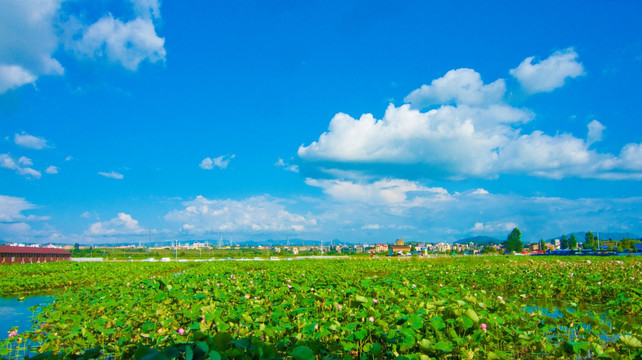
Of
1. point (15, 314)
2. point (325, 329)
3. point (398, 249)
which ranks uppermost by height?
point (325, 329)

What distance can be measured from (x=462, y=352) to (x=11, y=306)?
41.6 feet

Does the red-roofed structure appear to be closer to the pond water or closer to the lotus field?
the pond water

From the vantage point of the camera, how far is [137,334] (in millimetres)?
5141

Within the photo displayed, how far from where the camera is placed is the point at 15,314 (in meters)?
9.09

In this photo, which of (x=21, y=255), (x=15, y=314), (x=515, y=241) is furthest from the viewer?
(x=515, y=241)

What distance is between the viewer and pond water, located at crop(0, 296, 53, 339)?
736 cm

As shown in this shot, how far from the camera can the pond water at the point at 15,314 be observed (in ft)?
24.1

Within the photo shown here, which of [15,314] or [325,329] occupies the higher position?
[325,329]

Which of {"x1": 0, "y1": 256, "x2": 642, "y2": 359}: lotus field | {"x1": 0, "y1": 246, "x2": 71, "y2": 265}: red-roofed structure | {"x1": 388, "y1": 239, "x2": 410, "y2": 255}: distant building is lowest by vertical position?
{"x1": 388, "y1": 239, "x2": 410, "y2": 255}: distant building

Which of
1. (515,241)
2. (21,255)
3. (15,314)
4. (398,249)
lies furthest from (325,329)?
(398,249)

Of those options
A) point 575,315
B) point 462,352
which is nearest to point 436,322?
point 462,352

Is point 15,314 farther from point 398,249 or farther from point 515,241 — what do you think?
point 398,249

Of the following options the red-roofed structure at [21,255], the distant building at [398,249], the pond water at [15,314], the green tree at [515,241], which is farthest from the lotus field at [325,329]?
the green tree at [515,241]

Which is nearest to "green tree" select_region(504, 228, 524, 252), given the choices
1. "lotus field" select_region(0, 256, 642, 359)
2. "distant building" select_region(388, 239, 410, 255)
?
"distant building" select_region(388, 239, 410, 255)
